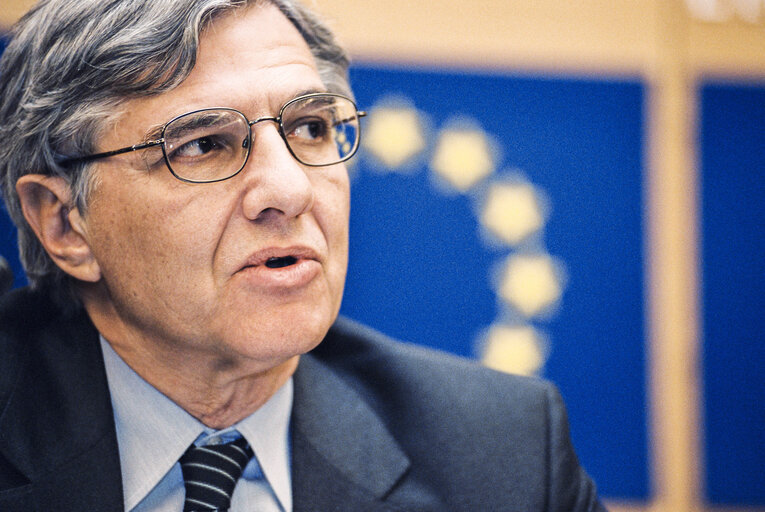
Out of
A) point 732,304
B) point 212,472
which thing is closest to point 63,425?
point 212,472

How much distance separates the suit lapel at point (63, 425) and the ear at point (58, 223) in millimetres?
134

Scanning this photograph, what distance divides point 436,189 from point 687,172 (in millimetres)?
907

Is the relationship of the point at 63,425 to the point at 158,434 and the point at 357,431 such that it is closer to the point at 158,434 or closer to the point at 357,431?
the point at 158,434

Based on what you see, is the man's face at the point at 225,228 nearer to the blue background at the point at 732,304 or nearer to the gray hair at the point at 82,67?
the gray hair at the point at 82,67

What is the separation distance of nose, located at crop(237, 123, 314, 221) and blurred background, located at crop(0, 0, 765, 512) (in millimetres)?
1091

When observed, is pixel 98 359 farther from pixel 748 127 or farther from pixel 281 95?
pixel 748 127

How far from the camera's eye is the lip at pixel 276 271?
121 centimetres

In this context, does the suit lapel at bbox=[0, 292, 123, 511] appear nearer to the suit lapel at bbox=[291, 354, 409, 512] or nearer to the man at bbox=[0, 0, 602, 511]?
the man at bbox=[0, 0, 602, 511]

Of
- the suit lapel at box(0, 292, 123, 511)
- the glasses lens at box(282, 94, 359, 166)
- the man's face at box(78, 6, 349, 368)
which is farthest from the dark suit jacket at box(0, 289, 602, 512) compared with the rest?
the glasses lens at box(282, 94, 359, 166)

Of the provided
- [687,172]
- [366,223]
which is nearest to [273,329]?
[366,223]

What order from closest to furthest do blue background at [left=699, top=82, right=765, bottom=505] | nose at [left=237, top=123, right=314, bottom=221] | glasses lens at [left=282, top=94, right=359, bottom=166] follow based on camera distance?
nose at [left=237, top=123, right=314, bottom=221] → glasses lens at [left=282, top=94, right=359, bottom=166] → blue background at [left=699, top=82, right=765, bottom=505]

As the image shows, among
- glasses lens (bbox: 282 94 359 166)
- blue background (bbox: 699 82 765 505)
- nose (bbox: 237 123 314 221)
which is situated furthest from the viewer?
blue background (bbox: 699 82 765 505)

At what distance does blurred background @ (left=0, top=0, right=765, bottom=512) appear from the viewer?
7.74ft

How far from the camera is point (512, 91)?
7.94 feet
